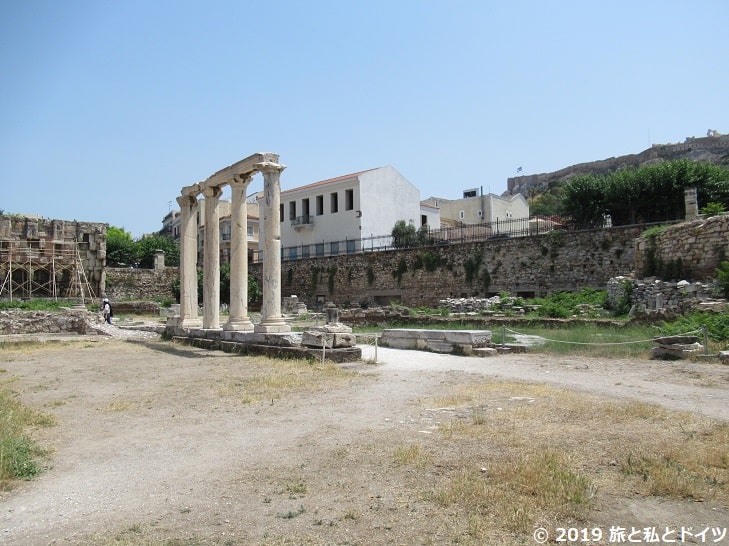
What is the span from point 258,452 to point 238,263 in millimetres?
11475

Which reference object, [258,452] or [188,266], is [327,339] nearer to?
[258,452]

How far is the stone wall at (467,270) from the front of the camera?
90.4 feet

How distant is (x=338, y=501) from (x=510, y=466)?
1.52 m

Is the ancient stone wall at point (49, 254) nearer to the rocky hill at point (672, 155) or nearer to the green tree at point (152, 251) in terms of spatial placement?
the green tree at point (152, 251)

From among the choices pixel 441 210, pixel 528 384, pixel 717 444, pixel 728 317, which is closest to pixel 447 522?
pixel 717 444

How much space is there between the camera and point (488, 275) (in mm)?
31359

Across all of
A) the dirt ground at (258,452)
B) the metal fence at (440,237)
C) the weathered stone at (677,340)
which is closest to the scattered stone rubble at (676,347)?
the weathered stone at (677,340)

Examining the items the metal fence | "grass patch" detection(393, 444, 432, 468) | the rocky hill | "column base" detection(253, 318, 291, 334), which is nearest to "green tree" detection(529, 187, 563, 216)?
the rocky hill

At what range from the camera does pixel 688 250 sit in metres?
19.6

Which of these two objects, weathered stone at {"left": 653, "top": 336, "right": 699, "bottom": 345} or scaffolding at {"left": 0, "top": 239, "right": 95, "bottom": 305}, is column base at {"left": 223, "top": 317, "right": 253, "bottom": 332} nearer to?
weathered stone at {"left": 653, "top": 336, "right": 699, "bottom": 345}

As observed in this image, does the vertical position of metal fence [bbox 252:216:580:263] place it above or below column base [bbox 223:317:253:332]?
above

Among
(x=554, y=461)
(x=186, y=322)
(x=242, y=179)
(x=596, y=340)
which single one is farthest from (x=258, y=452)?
(x=186, y=322)

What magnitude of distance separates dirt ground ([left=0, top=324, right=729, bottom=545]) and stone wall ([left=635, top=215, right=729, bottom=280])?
8848 millimetres

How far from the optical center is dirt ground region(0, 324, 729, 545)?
13.1 ft
